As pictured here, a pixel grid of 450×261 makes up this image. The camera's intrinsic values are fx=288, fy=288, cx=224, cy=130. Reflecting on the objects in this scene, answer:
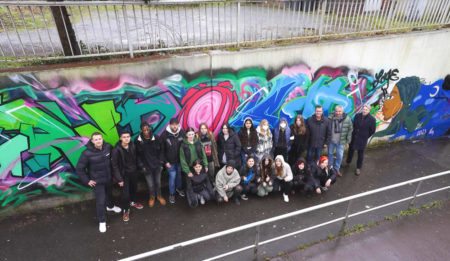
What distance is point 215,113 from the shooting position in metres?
6.23

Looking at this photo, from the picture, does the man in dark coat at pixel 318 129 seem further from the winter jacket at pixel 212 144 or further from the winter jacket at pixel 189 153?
the winter jacket at pixel 189 153

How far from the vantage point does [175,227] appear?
17.5 ft

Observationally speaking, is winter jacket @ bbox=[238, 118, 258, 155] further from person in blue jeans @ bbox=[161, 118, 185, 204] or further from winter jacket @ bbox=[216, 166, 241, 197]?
person in blue jeans @ bbox=[161, 118, 185, 204]

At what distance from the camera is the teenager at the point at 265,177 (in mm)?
5934

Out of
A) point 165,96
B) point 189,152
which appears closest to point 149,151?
point 189,152

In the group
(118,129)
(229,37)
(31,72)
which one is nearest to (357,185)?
(229,37)

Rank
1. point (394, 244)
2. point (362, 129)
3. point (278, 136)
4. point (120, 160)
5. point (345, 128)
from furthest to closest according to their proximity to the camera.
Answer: point (362, 129) → point (345, 128) → point (278, 136) → point (120, 160) → point (394, 244)

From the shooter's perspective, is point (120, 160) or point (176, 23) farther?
point (176, 23)

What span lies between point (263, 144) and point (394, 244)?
2957 mm

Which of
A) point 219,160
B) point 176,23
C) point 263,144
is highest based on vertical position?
point 176,23

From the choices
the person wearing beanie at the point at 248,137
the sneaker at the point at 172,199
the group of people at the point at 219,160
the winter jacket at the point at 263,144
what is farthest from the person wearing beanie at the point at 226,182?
the sneaker at the point at 172,199

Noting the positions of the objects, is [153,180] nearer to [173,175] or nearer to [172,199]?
[173,175]

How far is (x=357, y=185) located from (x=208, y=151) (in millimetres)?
3605

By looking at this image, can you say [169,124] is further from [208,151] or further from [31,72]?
[31,72]
